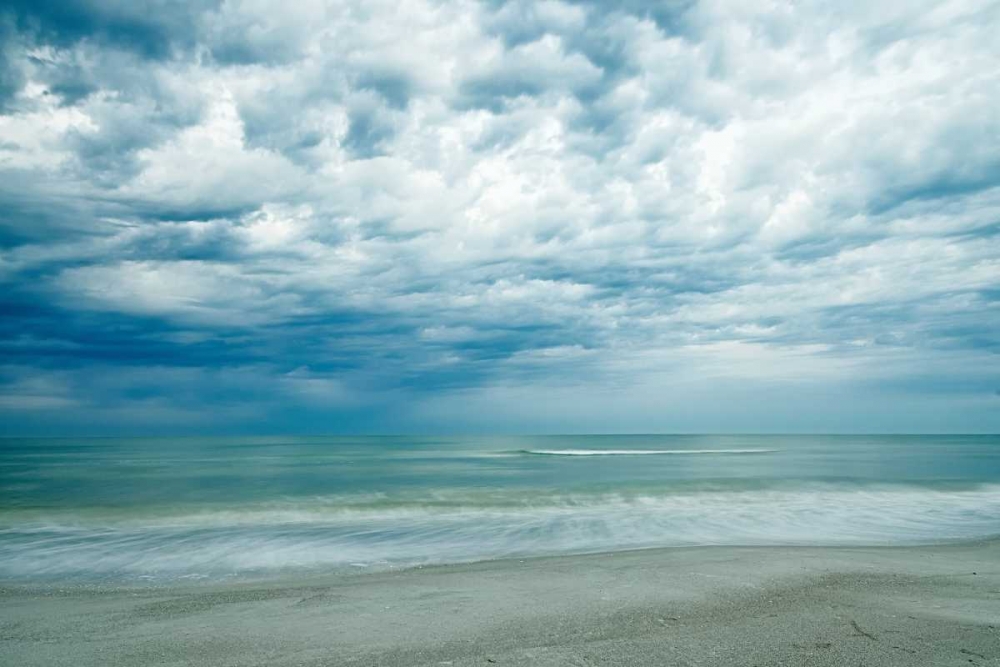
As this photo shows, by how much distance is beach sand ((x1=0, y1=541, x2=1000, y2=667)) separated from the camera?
6.55 m

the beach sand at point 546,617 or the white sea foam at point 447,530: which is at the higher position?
the beach sand at point 546,617

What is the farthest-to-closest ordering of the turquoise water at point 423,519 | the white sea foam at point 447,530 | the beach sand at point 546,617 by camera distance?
the turquoise water at point 423,519, the white sea foam at point 447,530, the beach sand at point 546,617

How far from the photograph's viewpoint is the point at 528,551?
13820mm

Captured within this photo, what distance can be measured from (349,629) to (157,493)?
28.3 metres

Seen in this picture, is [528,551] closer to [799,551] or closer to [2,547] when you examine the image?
[799,551]

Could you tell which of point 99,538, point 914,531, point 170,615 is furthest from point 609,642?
point 99,538

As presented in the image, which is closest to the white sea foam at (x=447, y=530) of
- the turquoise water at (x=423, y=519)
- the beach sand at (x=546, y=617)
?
the turquoise water at (x=423, y=519)

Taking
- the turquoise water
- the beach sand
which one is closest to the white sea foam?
the turquoise water

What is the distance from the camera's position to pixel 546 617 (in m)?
7.84

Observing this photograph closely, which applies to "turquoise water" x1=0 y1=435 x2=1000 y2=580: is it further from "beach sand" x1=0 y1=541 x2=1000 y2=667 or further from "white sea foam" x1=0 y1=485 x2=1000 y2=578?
"beach sand" x1=0 y1=541 x2=1000 y2=667

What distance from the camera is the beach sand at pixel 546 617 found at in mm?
6547

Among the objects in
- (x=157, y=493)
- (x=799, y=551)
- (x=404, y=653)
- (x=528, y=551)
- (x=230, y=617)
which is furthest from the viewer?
(x=157, y=493)

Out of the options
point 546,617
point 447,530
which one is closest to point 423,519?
point 447,530

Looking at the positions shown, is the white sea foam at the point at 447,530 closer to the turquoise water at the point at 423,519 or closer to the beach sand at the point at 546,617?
the turquoise water at the point at 423,519
